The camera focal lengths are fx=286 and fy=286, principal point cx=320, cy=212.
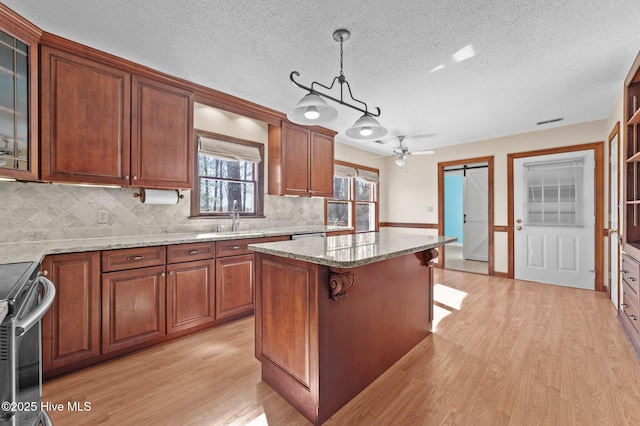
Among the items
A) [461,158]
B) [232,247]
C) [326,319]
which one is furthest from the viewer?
[461,158]

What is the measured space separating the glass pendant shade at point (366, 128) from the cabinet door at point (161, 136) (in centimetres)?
169

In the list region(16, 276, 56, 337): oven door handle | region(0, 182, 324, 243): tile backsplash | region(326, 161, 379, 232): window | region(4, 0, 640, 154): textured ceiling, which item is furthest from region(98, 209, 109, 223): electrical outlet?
region(326, 161, 379, 232): window

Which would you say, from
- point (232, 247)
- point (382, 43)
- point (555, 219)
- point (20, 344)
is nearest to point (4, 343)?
point (20, 344)

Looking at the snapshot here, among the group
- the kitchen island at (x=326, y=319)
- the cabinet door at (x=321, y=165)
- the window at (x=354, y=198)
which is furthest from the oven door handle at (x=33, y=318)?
the window at (x=354, y=198)

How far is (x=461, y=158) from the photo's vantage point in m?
5.45

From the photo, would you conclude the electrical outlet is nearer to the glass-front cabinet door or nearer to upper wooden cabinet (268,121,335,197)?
the glass-front cabinet door

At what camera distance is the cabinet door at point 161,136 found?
254 centimetres

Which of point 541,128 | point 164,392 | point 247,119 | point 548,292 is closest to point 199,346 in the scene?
point 164,392

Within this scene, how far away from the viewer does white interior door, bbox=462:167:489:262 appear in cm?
657

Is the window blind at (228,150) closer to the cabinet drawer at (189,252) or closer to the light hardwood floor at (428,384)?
the cabinet drawer at (189,252)

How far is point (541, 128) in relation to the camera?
176 inches

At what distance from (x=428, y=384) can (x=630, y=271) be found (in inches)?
85.4

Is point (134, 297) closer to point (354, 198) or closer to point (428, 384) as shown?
point (428, 384)

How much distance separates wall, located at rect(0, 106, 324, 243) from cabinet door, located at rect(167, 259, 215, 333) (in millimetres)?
692
